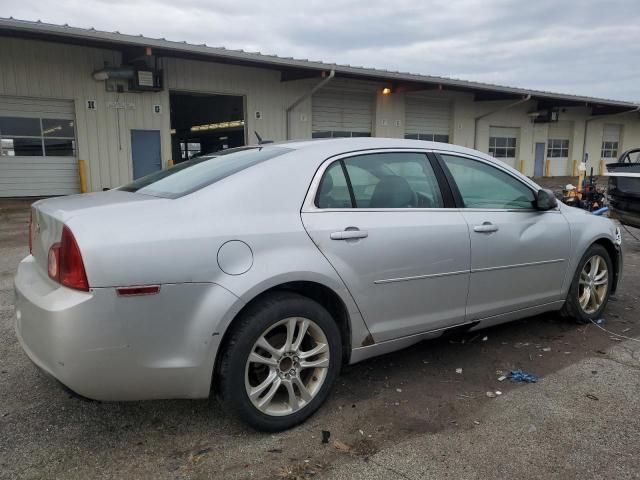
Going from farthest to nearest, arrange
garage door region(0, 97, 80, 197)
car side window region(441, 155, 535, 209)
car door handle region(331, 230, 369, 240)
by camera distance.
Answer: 1. garage door region(0, 97, 80, 197)
2. car side window region(441, 155, 535, 209)
3. car door handle region(331, 230, 369, 240)

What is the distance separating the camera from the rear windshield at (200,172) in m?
2.88

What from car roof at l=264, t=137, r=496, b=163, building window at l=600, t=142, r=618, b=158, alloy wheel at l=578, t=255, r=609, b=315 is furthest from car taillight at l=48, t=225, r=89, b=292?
building window at l=600, t=142, r=618, b=158

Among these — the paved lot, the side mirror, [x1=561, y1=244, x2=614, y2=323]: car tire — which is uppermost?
the side mirror

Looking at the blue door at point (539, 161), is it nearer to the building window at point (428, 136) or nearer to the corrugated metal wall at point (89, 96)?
the building window at point (428, 136)

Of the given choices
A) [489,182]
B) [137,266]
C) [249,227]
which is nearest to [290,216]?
[249,227]

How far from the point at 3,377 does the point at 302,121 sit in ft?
51.6

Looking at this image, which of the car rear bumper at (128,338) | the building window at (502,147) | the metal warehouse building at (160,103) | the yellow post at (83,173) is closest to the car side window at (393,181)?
the car rear bumper at (128,338)

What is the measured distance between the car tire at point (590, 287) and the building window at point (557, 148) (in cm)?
2566

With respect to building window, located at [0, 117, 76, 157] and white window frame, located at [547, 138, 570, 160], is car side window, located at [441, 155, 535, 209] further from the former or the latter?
white window frame, located at [547, 138, 570, 160]

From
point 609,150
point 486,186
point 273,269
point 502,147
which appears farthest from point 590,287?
point 609,150

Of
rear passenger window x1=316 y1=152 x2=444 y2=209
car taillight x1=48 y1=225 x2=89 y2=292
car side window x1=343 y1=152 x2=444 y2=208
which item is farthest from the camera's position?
car side window x1=343 y1=152 x2=444 y2=208

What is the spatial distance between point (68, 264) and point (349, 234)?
143 centimetres

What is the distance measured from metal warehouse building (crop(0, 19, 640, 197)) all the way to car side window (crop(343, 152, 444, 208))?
36.3ft

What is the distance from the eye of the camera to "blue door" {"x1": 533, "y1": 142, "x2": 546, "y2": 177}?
27.1 metres
